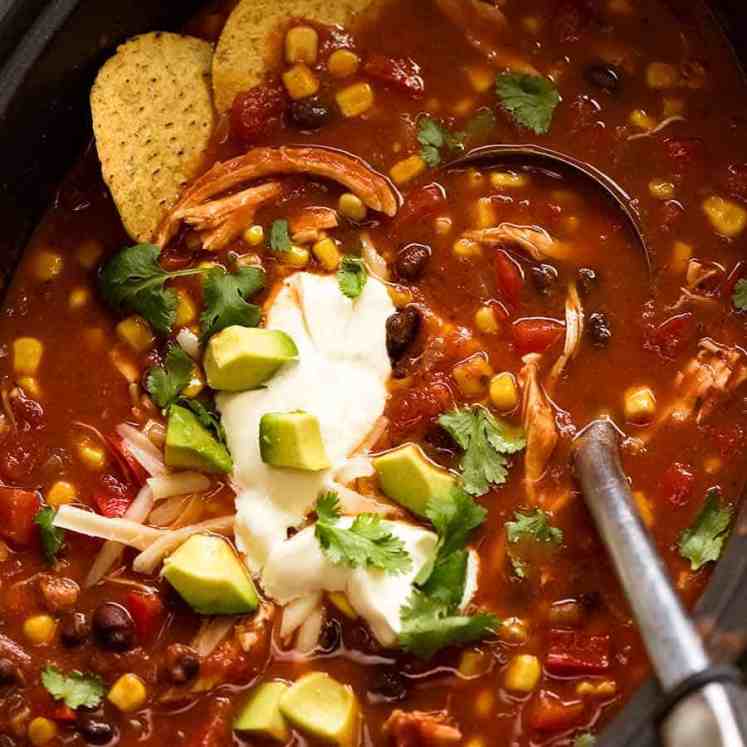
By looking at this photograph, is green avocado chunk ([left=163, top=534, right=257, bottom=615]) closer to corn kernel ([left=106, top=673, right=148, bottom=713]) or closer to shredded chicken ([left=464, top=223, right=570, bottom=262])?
corn kernel ([left=106, top=673, right=148, bottom=713])

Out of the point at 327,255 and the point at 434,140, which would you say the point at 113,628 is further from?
the point at 434,140

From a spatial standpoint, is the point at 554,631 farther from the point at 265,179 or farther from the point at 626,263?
the point at 265,179

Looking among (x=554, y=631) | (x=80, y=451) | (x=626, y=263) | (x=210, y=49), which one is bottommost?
(x=554, y=631)

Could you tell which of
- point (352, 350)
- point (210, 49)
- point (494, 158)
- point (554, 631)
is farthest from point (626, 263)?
point (210, 49)

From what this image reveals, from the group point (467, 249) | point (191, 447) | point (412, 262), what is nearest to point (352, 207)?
point (412, 262)

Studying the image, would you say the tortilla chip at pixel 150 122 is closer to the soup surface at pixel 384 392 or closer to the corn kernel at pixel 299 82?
the soup surface at pixel 384 392
